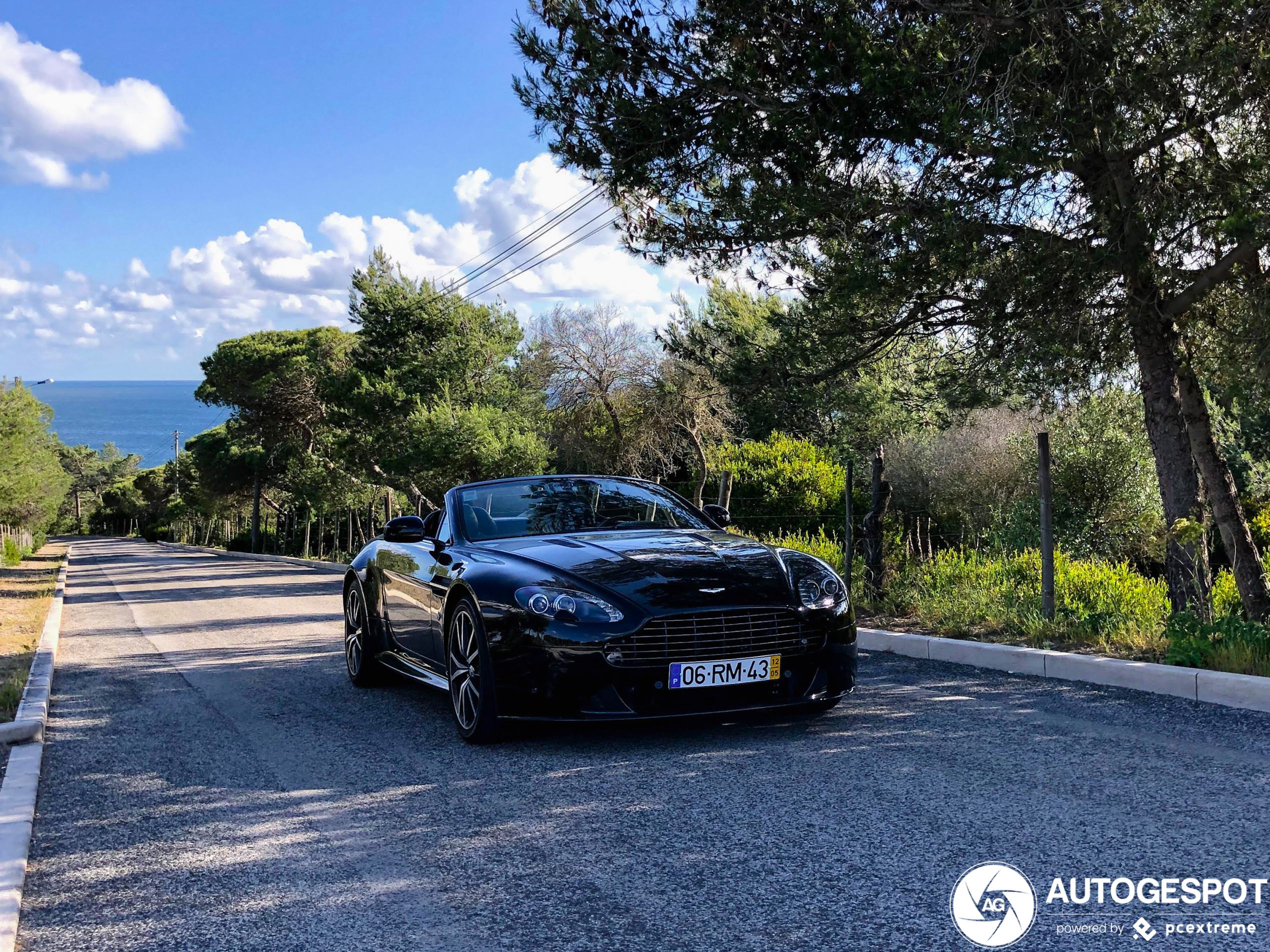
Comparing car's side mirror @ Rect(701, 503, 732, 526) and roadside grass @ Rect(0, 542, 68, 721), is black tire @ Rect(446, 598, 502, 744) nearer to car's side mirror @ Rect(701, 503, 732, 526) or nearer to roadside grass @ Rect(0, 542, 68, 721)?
car's side mirror @ Rect(701, 503, 732, 526)

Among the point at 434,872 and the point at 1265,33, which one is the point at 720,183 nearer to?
the point at 1265,33

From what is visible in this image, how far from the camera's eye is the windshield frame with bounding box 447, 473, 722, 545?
6.95 m

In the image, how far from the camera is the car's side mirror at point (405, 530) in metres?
7.13

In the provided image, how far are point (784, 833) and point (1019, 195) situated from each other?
5.69m

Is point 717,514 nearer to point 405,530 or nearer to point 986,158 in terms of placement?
point 405,530

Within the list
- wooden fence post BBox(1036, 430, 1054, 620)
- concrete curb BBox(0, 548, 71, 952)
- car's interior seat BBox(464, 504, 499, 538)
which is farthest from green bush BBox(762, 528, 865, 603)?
concrete curb BBox(0, 548, 71, 952)

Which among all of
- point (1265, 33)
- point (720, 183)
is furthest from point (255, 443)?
point (1265, 33)

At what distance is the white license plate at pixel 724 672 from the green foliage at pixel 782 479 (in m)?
16.0

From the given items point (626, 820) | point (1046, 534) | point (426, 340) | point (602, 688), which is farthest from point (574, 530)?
point (426, 340)

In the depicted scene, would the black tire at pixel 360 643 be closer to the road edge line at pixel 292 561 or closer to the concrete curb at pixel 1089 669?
the concrete curb at pixel 1089 669

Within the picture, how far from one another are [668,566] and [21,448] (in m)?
34.3

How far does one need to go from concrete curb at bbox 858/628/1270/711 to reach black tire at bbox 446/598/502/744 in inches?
150

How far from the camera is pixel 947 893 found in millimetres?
3500

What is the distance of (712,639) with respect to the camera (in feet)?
18.3
